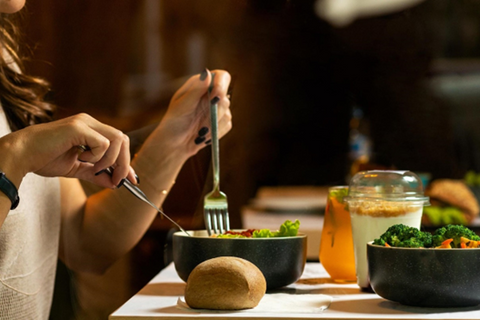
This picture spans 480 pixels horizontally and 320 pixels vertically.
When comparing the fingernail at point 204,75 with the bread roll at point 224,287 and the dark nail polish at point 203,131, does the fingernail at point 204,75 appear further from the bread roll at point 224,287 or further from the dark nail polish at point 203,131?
the bread roll at point 224,287

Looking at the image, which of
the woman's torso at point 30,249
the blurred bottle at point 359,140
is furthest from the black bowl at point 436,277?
the blurred bottle at point 359,140

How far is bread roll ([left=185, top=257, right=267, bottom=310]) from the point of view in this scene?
0.57m

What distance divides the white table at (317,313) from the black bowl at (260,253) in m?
0.03

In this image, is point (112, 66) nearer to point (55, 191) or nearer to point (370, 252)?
point (55, 191)

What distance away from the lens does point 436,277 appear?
575 millimetres

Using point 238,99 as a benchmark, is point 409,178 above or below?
below

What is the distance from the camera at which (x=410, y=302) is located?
1.94 feet

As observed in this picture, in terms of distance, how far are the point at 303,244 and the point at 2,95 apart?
0.51m

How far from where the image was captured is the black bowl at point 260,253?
669mm

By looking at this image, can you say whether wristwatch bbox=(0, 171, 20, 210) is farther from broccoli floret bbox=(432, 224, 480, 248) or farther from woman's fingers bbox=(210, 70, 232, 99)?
broccoli floret bbox=(432, 224, 480, 248)

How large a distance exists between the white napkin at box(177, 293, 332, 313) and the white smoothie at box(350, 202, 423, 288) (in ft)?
0.28

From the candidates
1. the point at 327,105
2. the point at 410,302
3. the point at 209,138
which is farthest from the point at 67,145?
the point at 327,105

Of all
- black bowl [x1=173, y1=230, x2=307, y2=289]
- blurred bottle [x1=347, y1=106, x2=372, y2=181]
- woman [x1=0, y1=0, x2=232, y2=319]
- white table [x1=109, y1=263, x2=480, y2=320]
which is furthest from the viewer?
blurred bottle [x1=347, y1=106, x2=372, y2=181]

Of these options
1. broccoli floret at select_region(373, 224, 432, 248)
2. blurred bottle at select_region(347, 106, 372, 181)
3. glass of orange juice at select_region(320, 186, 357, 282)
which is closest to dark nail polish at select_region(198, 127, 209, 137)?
glass of orange juice at select_region(320, 186, 357, 282)
